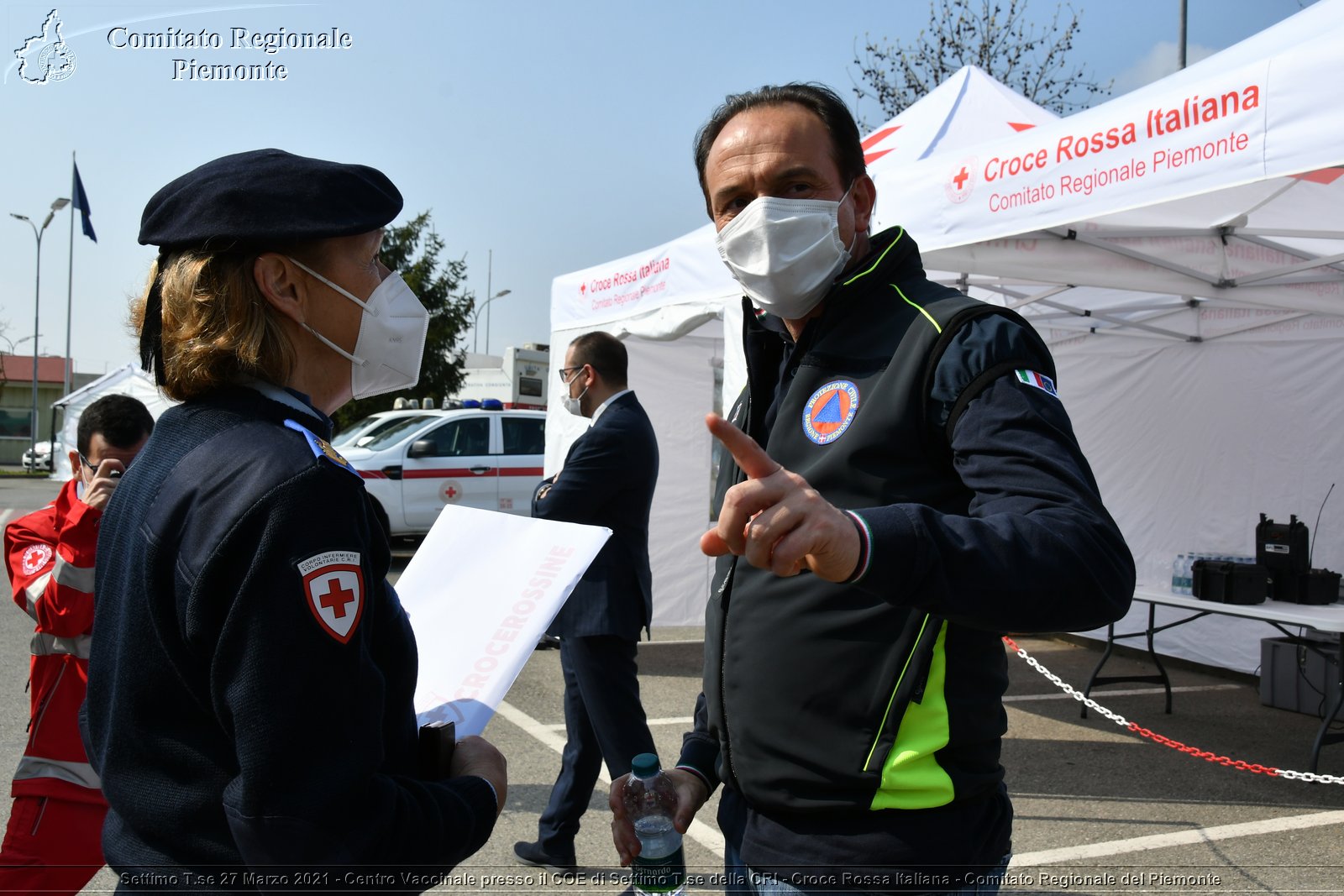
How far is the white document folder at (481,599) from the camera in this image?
1653 millimetres

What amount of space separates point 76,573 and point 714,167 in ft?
7.62

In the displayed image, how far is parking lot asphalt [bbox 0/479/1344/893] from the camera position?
3969 millimetres

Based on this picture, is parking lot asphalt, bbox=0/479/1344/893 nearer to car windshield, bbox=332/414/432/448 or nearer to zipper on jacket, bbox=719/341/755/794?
zipper on jacket, bbox=719/341/755/794

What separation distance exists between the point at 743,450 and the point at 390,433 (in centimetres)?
1250

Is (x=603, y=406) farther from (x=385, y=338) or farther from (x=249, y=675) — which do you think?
(x=249, y=675)

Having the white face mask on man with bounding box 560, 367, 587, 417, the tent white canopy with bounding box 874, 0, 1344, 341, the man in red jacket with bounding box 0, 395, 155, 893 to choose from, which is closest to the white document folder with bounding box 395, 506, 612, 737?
the man in red jacket with bounding box 0, 395, 155, 893

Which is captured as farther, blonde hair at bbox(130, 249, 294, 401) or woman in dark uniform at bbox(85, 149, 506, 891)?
blonde hair at bbox(130, 249, 294, 401)

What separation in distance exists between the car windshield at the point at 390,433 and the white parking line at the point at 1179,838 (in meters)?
10.1

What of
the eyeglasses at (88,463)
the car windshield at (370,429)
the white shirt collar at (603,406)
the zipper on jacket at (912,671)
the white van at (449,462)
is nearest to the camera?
the zipper on jacket at (912,671)

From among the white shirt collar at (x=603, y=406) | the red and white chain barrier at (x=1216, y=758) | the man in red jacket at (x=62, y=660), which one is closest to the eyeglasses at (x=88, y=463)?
the man in red jacket at (x=62, y=660)

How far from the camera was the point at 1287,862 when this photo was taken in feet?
13.5

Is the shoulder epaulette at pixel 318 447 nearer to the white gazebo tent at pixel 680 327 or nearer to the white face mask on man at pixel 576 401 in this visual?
the white face mask on man at pixel 576 401

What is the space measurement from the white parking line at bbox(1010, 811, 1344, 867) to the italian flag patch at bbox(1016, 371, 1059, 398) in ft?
11.2

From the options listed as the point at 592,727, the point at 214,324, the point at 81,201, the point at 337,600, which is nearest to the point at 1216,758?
the point at 592,727
